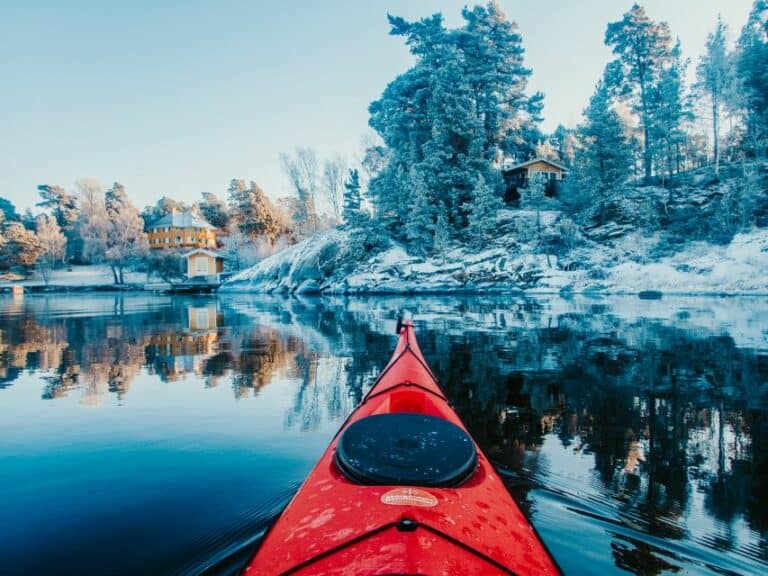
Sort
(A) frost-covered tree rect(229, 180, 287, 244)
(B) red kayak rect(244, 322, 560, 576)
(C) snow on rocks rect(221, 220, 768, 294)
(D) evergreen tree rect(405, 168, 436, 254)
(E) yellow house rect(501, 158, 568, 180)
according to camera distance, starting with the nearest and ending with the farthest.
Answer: (B) red kayak rect(244, 322, 560, 576) → (C) snow on rocks rect(221, 220, 768, 294) → (D) evergreen tree rect(405, 168, 436, 254) → (E) yellow house rect(501, 158, 568, 180) → (A) frost-covered tree rect(229, 180, 287, 244)

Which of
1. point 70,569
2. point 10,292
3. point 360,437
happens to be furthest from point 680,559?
point 10,292

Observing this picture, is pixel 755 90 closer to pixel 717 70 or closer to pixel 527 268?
pixel 717 70

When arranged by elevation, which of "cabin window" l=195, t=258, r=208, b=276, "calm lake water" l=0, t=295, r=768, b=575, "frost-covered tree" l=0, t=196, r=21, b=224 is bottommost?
"calm lake water" l=0, t=295, r=768, b=575

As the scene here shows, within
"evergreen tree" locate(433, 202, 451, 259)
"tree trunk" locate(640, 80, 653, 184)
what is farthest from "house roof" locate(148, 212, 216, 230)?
"tree trunk" locate(640, 80, 653, 184)

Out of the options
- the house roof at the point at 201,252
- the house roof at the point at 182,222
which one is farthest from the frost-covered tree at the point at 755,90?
the house roof at the point at 182,222

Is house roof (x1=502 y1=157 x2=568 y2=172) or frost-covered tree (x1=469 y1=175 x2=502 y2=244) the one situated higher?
house roof (x1=502 y1=157 x2=568 y2=172)

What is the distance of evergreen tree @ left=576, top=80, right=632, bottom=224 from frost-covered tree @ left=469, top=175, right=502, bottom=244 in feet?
24.8

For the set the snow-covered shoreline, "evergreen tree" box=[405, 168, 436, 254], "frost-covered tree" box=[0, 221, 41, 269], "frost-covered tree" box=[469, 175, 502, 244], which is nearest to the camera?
the snow-covered shoreline

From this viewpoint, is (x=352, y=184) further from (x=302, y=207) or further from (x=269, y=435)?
(x=269, y=435)

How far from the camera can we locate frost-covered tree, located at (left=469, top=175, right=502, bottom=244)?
36906 millimetres

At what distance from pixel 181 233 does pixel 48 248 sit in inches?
681

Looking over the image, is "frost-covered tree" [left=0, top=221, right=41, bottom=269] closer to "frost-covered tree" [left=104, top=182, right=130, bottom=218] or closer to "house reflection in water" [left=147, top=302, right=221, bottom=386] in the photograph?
"frost-covered tree" [left=104, top=182, right=130, bottom=218]

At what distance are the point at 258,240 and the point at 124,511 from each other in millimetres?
59827

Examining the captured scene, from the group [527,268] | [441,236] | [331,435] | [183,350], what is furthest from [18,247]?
[331,435]
